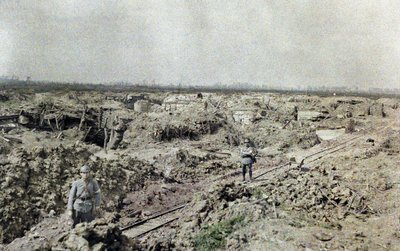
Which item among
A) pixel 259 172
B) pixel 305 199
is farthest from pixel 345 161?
pixel 305 199

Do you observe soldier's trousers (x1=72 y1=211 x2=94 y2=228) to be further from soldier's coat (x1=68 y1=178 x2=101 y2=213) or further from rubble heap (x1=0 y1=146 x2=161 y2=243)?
rubble heap (x1=0 y1=146 x2=161 y2=243)

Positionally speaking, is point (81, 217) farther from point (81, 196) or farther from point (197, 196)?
point (197, 196)

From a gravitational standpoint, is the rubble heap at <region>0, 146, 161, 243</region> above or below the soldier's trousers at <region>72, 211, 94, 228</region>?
below

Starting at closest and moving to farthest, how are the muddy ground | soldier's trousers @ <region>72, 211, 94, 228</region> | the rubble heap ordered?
soldier's trousers @ <region>72, 211, 94, 228</region>, the muddy ground, the rubble heap

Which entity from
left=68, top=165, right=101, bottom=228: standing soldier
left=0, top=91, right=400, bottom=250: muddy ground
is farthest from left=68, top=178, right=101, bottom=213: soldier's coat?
left=0, top=91, right=400, bottom=250: muddy ground

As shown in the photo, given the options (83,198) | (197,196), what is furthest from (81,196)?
(197,196)

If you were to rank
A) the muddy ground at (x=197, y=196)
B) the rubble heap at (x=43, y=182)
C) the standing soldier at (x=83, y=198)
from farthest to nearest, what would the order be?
the rubble heap at (x=43, y=182), the muddy ground at (x=197, y=196), the standing soldier at (x=83, y=198)

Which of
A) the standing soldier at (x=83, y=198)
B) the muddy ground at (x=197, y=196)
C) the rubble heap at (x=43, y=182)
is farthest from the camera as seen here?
the rubble heap at (x=43, y=182)

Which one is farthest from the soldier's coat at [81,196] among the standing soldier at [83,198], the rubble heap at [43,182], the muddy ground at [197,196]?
the rubble heap at [43,182]

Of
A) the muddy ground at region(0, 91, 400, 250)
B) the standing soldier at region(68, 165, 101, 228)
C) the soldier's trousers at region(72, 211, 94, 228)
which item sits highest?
the standing soldier at region(68, 165, 101, 228)

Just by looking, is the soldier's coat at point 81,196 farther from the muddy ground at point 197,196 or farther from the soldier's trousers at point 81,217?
the muddy ground at point 197,196
